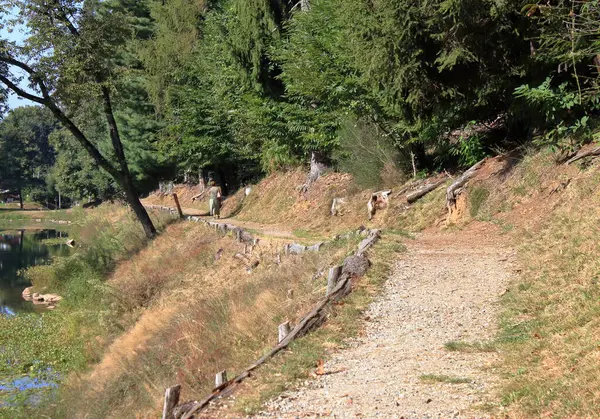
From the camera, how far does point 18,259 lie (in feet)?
133

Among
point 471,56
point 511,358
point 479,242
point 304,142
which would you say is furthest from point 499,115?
point 511,358

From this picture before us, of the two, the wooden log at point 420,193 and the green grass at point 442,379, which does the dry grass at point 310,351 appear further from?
the wooden log at point 420,193

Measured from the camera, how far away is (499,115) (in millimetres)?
15570

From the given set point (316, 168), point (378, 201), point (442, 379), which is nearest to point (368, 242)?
point (378, 201)

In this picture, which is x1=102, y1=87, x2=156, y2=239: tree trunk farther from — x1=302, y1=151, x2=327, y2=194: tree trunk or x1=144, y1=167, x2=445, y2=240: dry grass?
x1=302, y1=151, x2=327, y2=194: tree trunk

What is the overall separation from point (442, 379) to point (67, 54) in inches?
780

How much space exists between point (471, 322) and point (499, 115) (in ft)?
30.9

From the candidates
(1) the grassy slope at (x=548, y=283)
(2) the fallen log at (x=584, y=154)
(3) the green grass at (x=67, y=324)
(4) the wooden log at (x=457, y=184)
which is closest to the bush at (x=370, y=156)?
(4) the wooden log at (x=457, y=184)

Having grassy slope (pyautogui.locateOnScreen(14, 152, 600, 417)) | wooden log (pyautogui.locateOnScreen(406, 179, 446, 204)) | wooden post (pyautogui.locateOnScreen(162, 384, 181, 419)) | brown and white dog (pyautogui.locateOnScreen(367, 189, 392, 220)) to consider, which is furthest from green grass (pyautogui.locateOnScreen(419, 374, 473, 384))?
brown and white dog (pyautogui.locateOnScreen(367, 189, 392, 220))

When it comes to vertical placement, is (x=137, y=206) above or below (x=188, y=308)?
above

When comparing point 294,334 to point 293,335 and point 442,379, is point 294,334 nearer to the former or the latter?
point 293,335

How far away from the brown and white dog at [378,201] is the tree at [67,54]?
1100 cm

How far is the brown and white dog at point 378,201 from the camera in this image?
16.1 metres

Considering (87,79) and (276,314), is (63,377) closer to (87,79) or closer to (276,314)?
(276,314)
